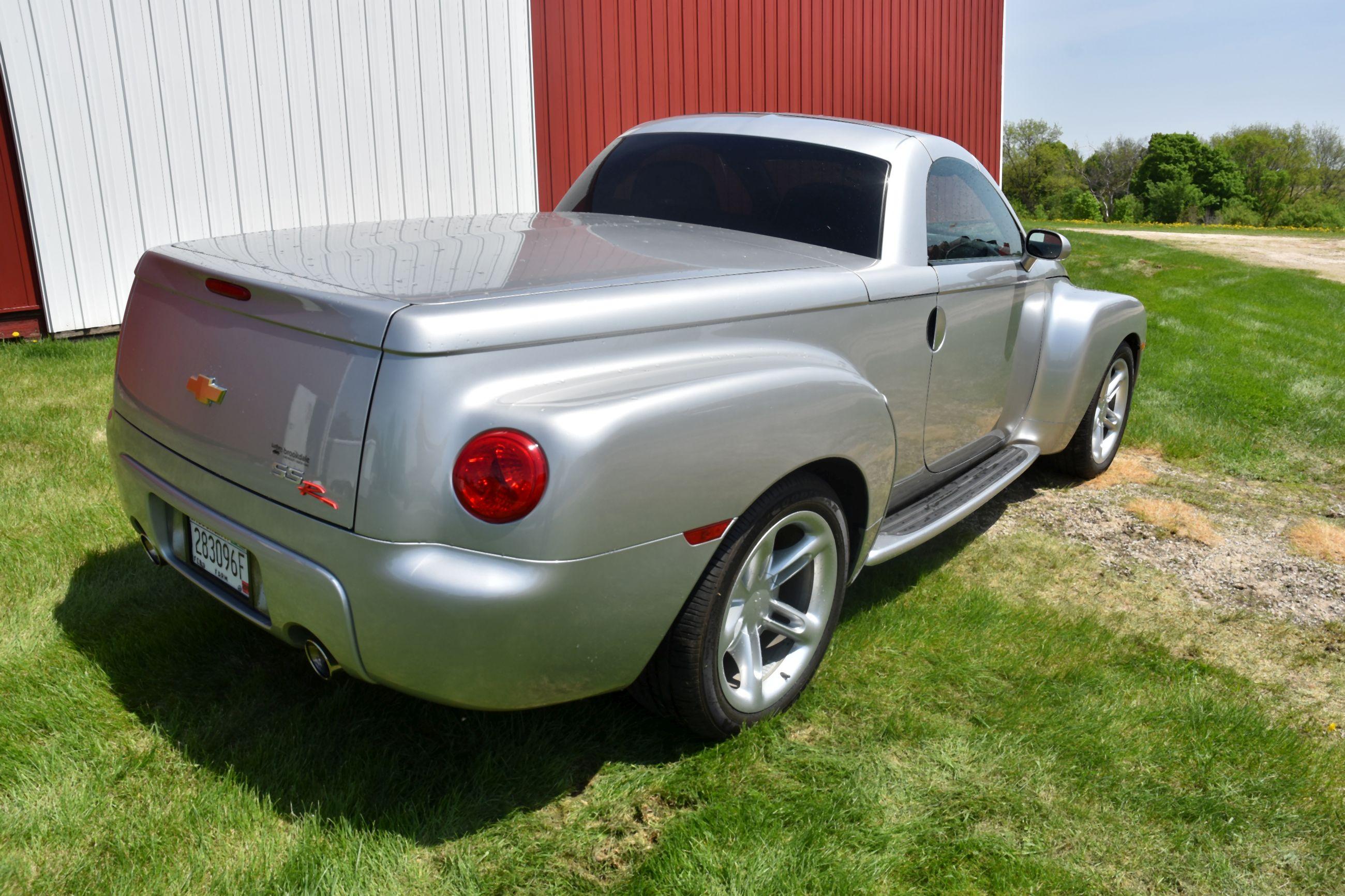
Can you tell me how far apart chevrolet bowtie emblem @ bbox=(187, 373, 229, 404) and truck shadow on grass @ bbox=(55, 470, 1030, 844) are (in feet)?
2.87

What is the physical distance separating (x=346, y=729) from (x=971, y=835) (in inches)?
61.8

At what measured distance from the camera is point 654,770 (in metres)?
2.51

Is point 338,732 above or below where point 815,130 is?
below

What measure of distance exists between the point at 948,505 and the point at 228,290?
2332 millimetres

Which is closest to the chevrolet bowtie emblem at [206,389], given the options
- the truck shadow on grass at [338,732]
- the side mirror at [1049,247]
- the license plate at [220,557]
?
the license plate at [220,557]

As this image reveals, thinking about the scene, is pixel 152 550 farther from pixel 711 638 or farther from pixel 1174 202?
pixel 1174 202

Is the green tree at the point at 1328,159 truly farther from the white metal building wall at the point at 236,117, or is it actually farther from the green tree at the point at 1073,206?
the white metal building wall at the point at 236,117

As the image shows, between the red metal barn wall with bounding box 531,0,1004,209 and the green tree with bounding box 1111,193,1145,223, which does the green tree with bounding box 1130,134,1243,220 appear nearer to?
the green tree with bounding box 1111,193,1145,223

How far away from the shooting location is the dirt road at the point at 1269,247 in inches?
607

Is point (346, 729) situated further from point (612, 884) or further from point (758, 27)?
point (758, 27)

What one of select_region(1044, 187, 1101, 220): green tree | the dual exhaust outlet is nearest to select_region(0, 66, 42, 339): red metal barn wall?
the dual exhaust outlet

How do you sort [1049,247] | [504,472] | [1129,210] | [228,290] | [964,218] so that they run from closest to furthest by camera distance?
1. [504,472]
2. [228,290]
3. [964,218]
4. [1049,247]
5. [1129,210]

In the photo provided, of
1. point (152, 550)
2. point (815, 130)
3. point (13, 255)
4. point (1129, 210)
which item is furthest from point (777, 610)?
point (1129, 210)

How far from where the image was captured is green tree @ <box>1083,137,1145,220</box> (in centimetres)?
8606
